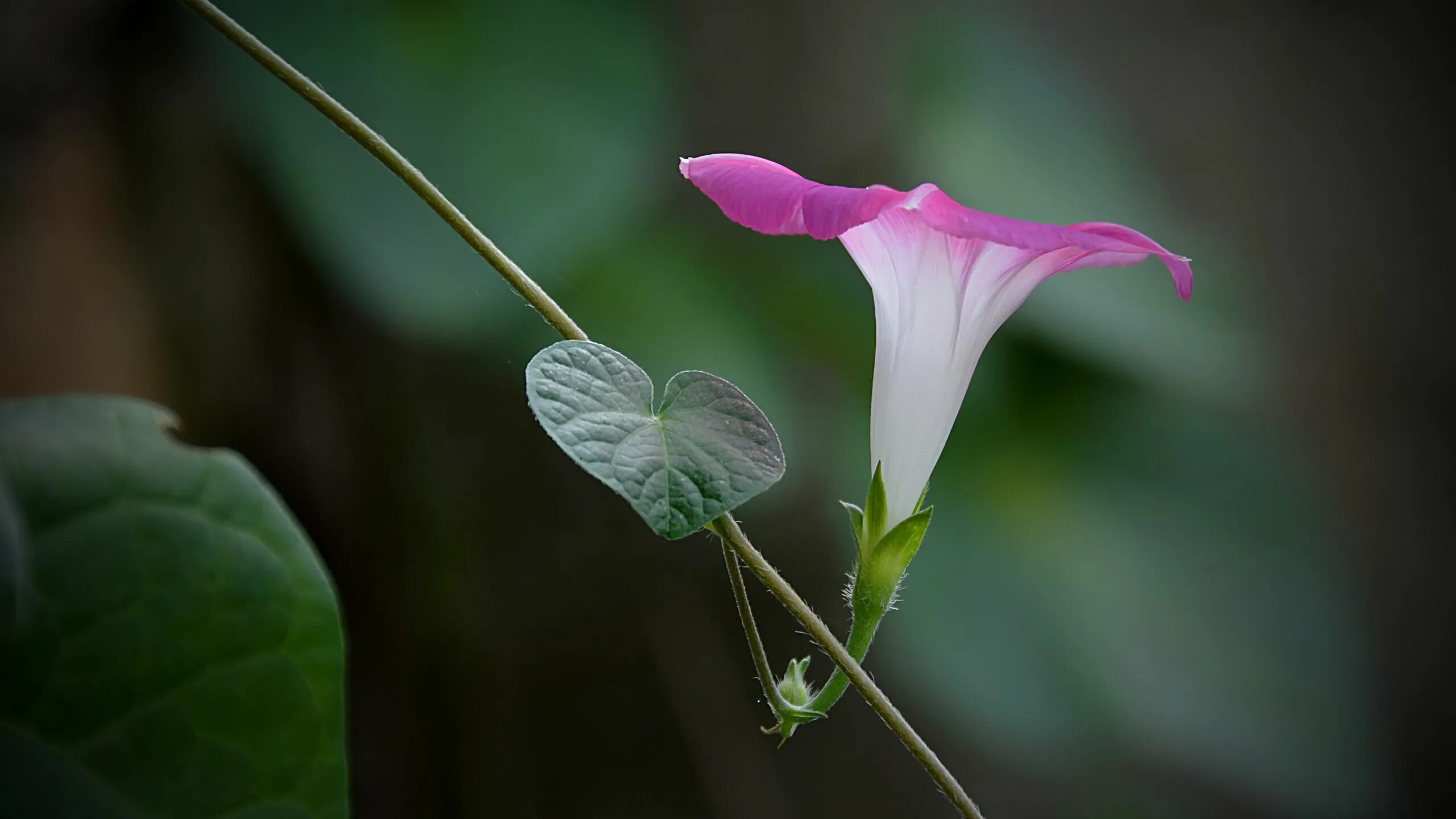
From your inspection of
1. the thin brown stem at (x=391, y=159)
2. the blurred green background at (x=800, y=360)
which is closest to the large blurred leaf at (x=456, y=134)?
the blurred green background at (x=800, y=360)

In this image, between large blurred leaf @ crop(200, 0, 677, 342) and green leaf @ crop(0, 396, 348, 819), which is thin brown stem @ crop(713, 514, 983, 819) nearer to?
green leaf @ crop(0, 396, 348, 819)

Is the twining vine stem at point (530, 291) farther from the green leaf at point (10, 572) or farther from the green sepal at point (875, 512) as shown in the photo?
the green leaf at point (10, 572)

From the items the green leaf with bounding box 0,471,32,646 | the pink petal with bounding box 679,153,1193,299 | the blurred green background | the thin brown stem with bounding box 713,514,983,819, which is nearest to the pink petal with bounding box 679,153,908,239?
the pink petal with bounding box 679,153,1193,299

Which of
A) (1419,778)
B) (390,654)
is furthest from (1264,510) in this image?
(390,654)

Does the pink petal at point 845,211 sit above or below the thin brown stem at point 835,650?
above

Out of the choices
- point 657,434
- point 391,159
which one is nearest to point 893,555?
point 657,434

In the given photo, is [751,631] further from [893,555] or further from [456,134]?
[456,134]
